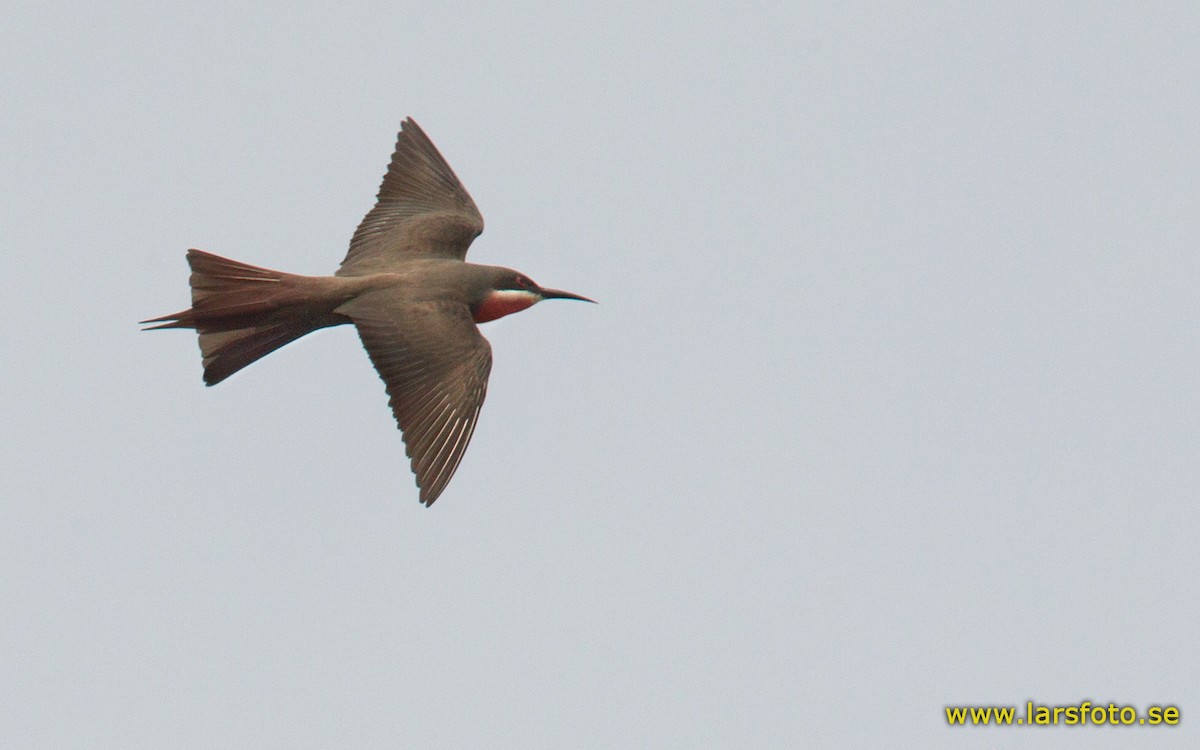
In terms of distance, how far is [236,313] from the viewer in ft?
40.1

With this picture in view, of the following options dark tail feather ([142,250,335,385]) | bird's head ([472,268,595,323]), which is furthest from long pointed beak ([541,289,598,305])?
dark tail feather ([142,250,335,385])

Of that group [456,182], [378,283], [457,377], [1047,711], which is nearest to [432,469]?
[457,377]

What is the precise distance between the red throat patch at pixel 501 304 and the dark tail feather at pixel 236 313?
4.66 feet


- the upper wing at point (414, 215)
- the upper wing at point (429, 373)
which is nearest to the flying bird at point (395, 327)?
the upper wing at point (429, 373)

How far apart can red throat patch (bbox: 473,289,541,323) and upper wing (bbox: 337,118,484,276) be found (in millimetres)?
862

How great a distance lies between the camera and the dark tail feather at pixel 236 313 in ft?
40.0

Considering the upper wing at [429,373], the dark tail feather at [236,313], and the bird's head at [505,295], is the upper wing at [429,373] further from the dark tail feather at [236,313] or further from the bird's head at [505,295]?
the bird's head at [505,295]

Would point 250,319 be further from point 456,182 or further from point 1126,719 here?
point 1126,719

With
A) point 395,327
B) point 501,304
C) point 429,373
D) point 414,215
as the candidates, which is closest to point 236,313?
point 395,327

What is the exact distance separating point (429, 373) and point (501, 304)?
139 centimetres

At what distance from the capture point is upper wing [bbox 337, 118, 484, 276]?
1393 centimetres

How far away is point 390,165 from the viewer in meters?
14.9

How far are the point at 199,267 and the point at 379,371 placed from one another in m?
1.55

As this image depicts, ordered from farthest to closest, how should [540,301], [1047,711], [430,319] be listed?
1. [540,301]
2. [430,319]
3. [1047,711]
